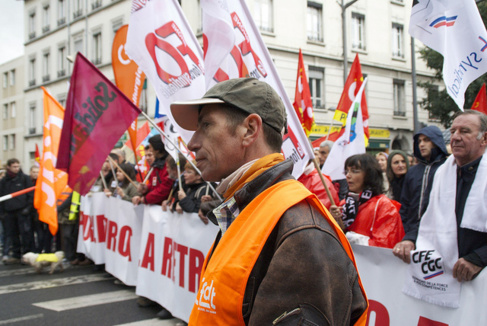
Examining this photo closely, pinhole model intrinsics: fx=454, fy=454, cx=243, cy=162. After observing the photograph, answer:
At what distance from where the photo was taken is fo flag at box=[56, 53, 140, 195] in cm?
510

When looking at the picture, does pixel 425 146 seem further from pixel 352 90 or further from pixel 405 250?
pixel 352 90

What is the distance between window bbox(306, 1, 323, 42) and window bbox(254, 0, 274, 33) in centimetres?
236

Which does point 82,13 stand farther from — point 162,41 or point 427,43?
point 427,43

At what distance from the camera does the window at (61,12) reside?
32500mm

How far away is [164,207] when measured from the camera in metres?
5.68

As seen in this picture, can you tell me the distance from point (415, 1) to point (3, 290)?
6.85 meters

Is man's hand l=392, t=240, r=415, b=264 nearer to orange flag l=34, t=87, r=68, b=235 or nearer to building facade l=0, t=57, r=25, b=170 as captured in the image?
orange flag l=34, t=87, r=68, b=235

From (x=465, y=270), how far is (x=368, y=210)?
3.83 feet

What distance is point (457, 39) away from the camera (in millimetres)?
3396

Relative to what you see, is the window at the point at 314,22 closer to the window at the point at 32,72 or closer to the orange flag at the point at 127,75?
the orange flag at the point at 127,75

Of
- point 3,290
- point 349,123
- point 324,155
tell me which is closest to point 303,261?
point 349,123

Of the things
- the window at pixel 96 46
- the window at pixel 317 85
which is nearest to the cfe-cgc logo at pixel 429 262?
the window at pixel 317 85

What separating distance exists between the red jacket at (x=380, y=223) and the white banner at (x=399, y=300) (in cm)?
22

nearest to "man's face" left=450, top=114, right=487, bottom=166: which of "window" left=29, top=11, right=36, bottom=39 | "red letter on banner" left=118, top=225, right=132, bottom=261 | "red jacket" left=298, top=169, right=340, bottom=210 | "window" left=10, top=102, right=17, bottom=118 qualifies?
"red jacket" left=298, top=169, right=340, bottom=210
